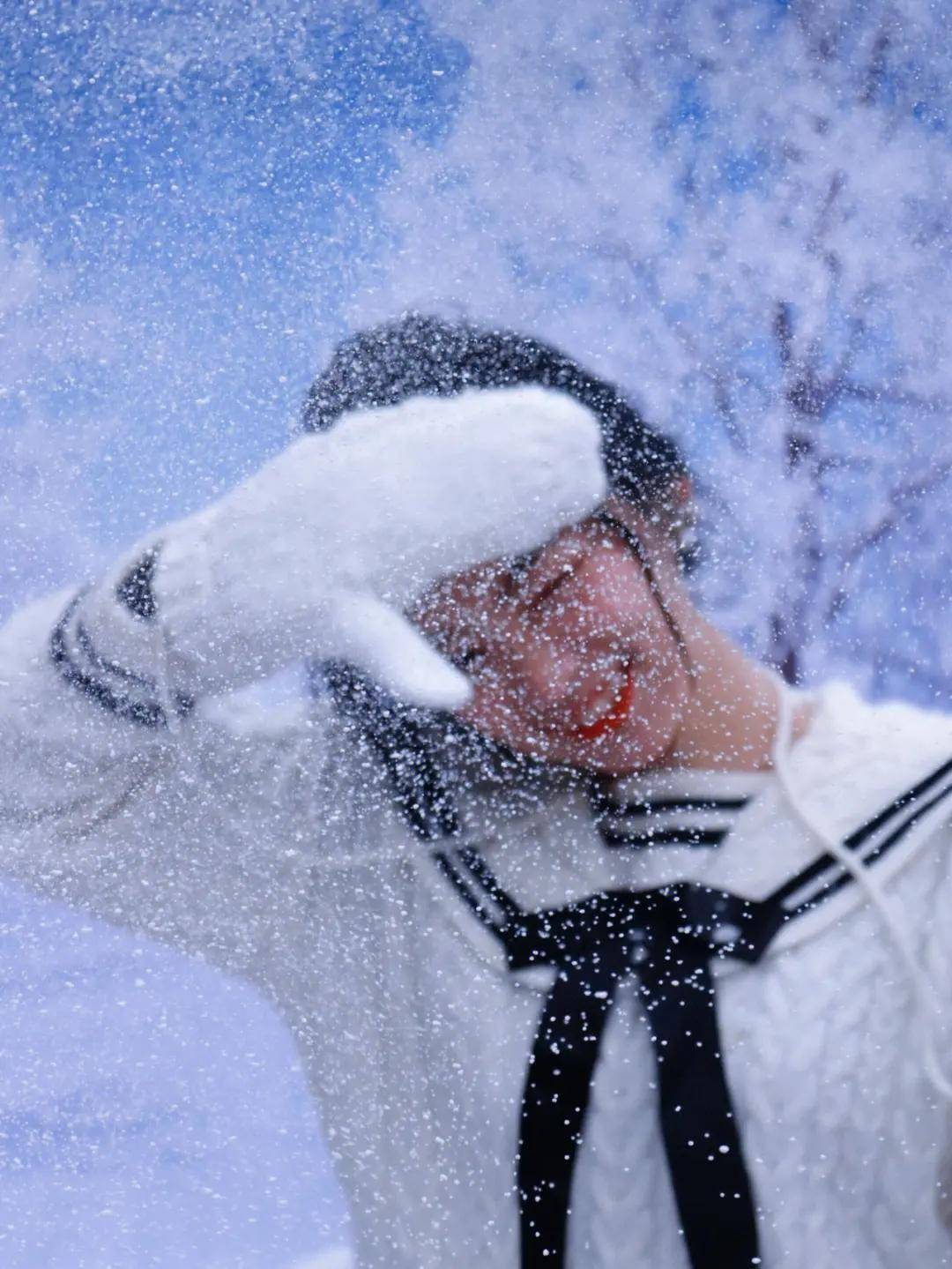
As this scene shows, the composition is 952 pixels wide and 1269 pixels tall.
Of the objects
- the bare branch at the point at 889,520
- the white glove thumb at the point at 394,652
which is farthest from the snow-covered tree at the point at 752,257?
the white glove thumb at the point at 394,652

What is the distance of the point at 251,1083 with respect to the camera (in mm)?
517

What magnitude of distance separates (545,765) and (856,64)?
32 cm

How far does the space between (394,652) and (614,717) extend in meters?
0.07

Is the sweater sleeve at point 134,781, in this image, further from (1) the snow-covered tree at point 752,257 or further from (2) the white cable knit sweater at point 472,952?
(1) the snow-covered tree at point 752,257

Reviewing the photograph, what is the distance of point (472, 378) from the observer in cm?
47

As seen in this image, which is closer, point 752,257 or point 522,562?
point 522,562

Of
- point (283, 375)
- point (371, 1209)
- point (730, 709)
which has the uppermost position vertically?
point (283, 375)

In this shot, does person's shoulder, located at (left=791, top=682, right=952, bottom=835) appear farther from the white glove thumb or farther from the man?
the white glove thumb

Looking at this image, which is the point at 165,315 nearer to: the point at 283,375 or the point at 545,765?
the point at 283,375

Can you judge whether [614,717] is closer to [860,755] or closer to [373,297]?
[860,755]

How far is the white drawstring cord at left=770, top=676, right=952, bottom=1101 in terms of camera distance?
17.1 inches

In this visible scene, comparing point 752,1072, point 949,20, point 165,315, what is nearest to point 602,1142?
point 752,1072

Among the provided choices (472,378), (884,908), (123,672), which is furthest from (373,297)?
(884,908)

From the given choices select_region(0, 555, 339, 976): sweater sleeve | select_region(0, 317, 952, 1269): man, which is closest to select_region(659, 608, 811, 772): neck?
select_region(0, 317, 952, 1269): man
